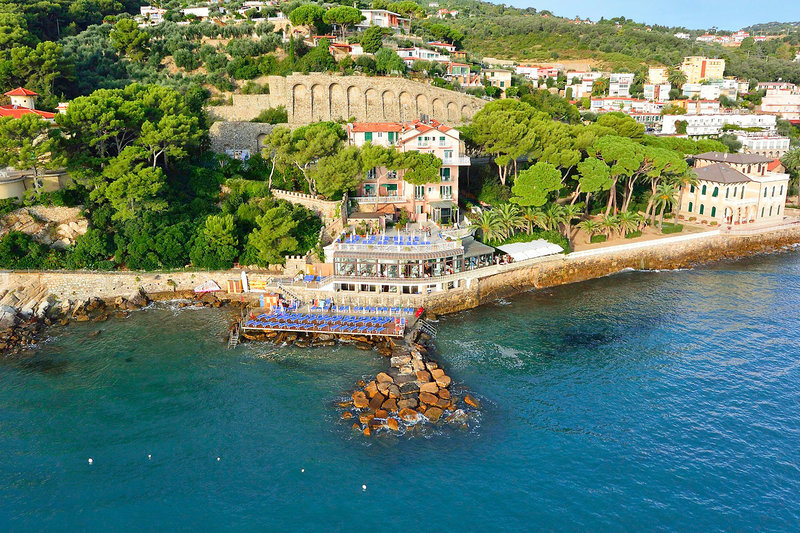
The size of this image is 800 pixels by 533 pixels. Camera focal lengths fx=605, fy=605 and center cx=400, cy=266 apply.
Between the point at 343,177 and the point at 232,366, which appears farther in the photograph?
the point at 343,177

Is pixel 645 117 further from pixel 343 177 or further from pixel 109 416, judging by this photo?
pixel 109 416

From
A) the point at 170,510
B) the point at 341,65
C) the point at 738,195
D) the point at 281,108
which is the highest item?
the point at 341,65

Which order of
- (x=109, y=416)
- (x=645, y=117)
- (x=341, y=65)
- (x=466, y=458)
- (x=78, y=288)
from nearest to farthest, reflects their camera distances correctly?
(x=466, y=458) → (x=109, y=416) → (x=78, y=288) → (x=341, y=65) → (x=645, y=117)

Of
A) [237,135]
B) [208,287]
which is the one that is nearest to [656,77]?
[237,135]

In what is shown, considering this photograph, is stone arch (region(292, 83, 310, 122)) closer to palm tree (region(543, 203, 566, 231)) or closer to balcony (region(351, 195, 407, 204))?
balcony (region(351, 195, 407, 204))

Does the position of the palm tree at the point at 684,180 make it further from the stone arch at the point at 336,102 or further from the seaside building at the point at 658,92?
the seaside building at the point at 658,92

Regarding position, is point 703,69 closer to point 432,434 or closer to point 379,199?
point 379,199

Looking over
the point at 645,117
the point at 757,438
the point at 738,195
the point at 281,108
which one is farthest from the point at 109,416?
the point at 645,117

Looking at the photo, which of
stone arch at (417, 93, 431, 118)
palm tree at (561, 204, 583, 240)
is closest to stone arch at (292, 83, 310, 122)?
stone arch at (417, 93, 431, 118)
